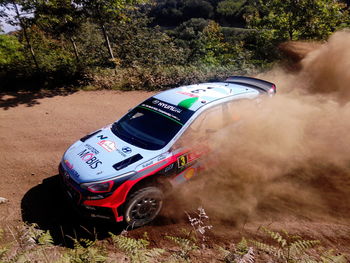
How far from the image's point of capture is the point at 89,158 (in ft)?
13.2

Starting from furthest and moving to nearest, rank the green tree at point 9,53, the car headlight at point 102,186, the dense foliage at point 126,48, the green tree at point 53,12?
the green tree at point 9,53 → the dense foliage at point 126,48 → the green tree at point 53,12 → the car headlight at point 102,186

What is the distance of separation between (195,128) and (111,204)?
6.20 feet

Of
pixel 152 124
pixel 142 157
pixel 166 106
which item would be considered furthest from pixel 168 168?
pixel 166 106

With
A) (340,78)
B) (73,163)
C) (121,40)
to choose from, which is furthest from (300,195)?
(121,40)

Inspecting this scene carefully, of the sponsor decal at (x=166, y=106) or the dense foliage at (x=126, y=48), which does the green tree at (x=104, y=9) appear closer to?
the dense foliage at (x=126, y=48)

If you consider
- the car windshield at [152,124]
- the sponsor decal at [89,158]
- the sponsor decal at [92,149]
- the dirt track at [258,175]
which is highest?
the car windshield at [152,124]

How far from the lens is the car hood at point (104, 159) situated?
3.72 meters

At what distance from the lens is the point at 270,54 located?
1172cm

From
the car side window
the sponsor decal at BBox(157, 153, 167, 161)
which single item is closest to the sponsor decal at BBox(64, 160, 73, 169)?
the sponsor decal at BBox(157, 153, 167, 161)

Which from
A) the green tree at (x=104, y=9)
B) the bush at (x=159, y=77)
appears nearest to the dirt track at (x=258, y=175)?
the bush at (x=159, y=77)

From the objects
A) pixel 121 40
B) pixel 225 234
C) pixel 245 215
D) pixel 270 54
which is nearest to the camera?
pixel 225 234

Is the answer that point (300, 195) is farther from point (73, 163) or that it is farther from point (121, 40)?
point (121, 40)

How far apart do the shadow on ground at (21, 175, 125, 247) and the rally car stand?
404mm

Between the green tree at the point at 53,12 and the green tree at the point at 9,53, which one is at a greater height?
the green tree at the point at 53,12
